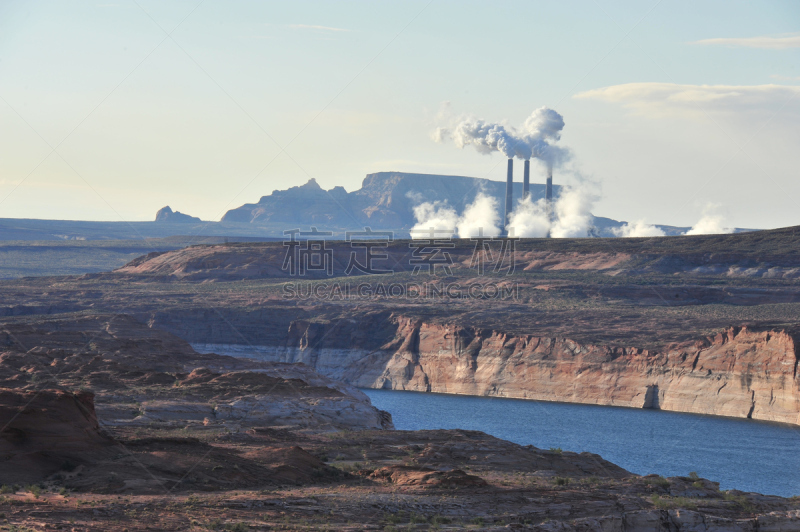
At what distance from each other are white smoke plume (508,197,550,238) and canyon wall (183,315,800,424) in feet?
226

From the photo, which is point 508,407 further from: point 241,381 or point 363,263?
point 363,263

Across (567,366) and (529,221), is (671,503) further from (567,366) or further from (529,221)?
(529,221)

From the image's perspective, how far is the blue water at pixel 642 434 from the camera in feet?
151

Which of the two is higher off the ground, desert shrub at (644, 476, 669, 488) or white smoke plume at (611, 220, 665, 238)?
white smoke plume at (611, 220, 665, 238)

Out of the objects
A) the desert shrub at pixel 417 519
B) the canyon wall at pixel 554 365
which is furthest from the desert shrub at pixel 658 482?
the canyon wall at pixel 554 365

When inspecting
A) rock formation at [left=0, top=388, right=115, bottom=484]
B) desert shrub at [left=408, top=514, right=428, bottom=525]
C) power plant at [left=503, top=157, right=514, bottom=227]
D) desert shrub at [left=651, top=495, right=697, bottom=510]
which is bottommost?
desert shrub at [left=651, top=495, right=697, bottom=510]

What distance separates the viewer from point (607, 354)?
7175 cm

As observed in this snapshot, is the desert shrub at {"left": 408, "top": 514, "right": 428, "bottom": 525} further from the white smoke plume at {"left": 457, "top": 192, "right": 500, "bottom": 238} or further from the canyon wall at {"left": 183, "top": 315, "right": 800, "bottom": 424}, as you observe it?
the white smoke plume at {"left": 457, "top": 192, "right": 500, "bottom": 238}

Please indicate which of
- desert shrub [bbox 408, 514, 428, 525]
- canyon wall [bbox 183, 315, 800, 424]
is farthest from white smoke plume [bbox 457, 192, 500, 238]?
desert shrub [bbox 408, 514, 428, 525]

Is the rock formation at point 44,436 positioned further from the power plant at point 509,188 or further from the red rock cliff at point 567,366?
the power plant at point 509,188

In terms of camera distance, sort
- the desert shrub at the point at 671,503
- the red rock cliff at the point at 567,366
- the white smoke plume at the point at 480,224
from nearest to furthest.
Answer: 1. the desert shrub at the point at 671,503
2. the red rock cliff at the point at 567,366
3. the white smoke plume at the point at 480,224

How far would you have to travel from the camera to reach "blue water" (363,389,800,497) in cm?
4588

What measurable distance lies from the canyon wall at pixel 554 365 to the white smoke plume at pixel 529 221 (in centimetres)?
6891

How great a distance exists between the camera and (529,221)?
506ft
